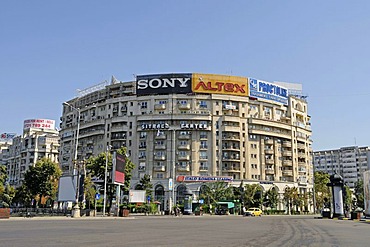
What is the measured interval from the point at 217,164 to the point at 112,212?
3950cm

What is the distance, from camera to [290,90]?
108 metres

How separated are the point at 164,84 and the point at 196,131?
13.9 metres

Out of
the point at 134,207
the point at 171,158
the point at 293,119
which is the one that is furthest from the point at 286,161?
the point at 134,207

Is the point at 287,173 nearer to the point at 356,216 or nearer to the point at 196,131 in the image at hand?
the point at 196,131

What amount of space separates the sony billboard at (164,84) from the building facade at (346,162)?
327ft

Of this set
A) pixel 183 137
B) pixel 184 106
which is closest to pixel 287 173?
pixel 183 137

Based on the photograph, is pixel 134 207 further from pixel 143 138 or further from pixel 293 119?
pixel 293 119

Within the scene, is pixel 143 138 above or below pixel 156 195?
above

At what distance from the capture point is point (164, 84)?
8794 cm

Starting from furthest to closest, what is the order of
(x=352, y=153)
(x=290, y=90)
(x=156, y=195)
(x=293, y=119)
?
(x=352, y=153) → (x=290, y=90) → (x=293, y=119) → (x=156, y=195)

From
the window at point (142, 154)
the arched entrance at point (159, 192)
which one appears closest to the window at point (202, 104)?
the window at point (142, 154)

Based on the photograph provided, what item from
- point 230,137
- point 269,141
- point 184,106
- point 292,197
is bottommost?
point 292,197

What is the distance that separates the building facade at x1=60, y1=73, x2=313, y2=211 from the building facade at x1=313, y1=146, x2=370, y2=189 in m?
71.6

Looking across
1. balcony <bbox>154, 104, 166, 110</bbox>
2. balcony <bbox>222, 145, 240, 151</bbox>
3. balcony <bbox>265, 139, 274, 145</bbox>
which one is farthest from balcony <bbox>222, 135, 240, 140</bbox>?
balcony <bbox>154, 104, 166, 110</bbox>
